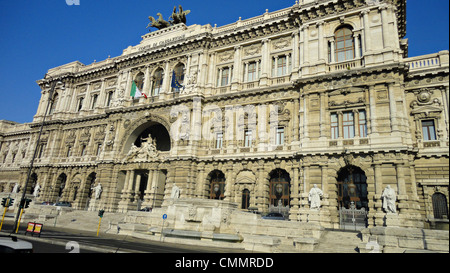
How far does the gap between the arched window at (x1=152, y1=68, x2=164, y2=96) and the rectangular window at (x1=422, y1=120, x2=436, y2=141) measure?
27.9 m

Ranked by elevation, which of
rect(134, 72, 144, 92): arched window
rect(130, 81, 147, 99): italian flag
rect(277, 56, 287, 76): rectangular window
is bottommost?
rect(130, 81, 147, 99): italian flag

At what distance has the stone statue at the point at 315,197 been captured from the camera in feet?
72.1

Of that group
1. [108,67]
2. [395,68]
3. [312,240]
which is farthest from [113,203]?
[395,68]

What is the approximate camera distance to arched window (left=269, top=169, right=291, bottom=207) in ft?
85.6

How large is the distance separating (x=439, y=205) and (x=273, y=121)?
1442 cm

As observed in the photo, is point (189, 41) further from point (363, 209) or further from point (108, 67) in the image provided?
point (363, 209)

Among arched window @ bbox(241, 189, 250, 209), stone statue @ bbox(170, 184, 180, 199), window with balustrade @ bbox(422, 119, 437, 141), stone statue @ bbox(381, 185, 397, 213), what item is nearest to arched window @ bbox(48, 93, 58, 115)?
stone statue @ bbox(170, 184, 180, 199)

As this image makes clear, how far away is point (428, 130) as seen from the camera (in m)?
22.8

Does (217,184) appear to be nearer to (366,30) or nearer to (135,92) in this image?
(135,92)

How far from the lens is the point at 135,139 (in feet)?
120

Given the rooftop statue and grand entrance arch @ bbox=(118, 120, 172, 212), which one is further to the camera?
the rooftop statue

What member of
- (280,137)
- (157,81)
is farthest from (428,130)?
(157,81)

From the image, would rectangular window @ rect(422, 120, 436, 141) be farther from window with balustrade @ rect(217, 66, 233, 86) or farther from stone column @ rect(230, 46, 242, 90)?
window with balustrade @ rect(217, 66, 233, 86)

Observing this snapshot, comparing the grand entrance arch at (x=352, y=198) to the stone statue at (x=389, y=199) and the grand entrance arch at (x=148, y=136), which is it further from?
the grand entrance arch at (x=148, y=136)
